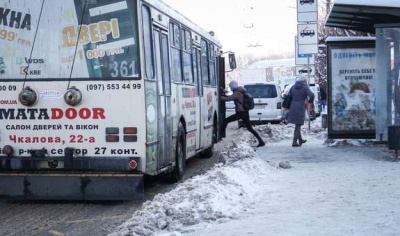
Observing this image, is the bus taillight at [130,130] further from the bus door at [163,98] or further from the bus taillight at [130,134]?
the bus door at [163,98]

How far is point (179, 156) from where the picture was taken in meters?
11.8

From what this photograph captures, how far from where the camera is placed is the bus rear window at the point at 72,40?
30.5 feet

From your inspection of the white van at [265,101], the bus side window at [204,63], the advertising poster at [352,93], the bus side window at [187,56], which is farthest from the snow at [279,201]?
the white van at [265,101]

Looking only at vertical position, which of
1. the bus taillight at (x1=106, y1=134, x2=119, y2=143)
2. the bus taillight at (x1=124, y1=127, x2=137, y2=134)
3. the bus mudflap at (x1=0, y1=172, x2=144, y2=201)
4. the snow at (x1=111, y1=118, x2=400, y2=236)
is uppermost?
the bus taillight at (x1=124, y1=127, x2=137, y2=134)

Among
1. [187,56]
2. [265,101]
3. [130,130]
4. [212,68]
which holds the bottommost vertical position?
[265,101]

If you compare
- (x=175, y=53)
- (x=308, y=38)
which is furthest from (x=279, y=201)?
(x=308, y=38)

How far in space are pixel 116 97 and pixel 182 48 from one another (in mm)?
3475

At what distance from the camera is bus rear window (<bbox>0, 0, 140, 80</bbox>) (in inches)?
366

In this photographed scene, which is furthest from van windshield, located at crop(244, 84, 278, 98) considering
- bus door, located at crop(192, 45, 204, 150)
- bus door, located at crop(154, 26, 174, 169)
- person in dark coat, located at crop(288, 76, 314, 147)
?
bus door, located at crop(154, 26, 174, 169)

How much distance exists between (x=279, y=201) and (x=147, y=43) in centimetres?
292

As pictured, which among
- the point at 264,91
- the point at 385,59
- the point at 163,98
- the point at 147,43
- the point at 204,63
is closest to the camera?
the point at 147,43

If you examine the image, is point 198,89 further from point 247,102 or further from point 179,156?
point 247,102

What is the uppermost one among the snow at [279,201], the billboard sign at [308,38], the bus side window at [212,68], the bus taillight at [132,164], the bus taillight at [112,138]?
the billboard sign at [308,38]

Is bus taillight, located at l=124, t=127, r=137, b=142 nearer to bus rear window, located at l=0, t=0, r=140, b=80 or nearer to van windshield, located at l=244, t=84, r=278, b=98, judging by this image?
bus rear window, located at l=0, t=0, r=140, b=80
